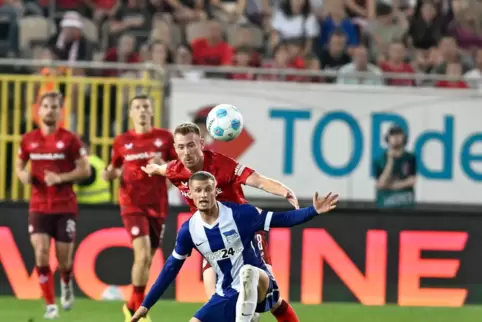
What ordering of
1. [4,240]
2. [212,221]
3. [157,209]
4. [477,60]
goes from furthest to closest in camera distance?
[477,60] → [4,240] → [157,209] → [212,221]

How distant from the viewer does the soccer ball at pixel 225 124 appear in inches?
384

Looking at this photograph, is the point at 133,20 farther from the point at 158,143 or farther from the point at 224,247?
the point at 224,247

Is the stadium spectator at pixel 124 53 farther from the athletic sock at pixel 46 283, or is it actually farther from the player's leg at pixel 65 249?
the athletic sock at pixel 46 283

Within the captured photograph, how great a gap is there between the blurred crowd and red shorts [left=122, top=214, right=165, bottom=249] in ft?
11.1

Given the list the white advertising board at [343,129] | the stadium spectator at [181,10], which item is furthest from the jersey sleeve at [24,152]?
the stadium spectator at [181,10]

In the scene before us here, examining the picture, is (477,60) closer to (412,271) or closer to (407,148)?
(407,148)

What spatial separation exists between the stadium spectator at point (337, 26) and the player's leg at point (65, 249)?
18.9 feet

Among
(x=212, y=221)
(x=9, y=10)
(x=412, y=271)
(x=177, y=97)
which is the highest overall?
(x=9, y=10)

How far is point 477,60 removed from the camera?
16.9 metres

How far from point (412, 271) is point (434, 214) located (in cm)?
70

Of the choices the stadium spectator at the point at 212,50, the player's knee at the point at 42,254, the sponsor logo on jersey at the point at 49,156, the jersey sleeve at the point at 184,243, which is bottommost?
the player's knee at the point at 42,254

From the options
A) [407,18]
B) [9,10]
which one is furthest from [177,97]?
[407,18]

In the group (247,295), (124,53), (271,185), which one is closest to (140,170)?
(271,185)

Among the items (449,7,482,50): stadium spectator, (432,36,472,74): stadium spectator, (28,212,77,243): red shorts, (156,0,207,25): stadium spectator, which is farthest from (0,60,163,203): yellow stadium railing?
(449,7,482,50): stadium spectator
